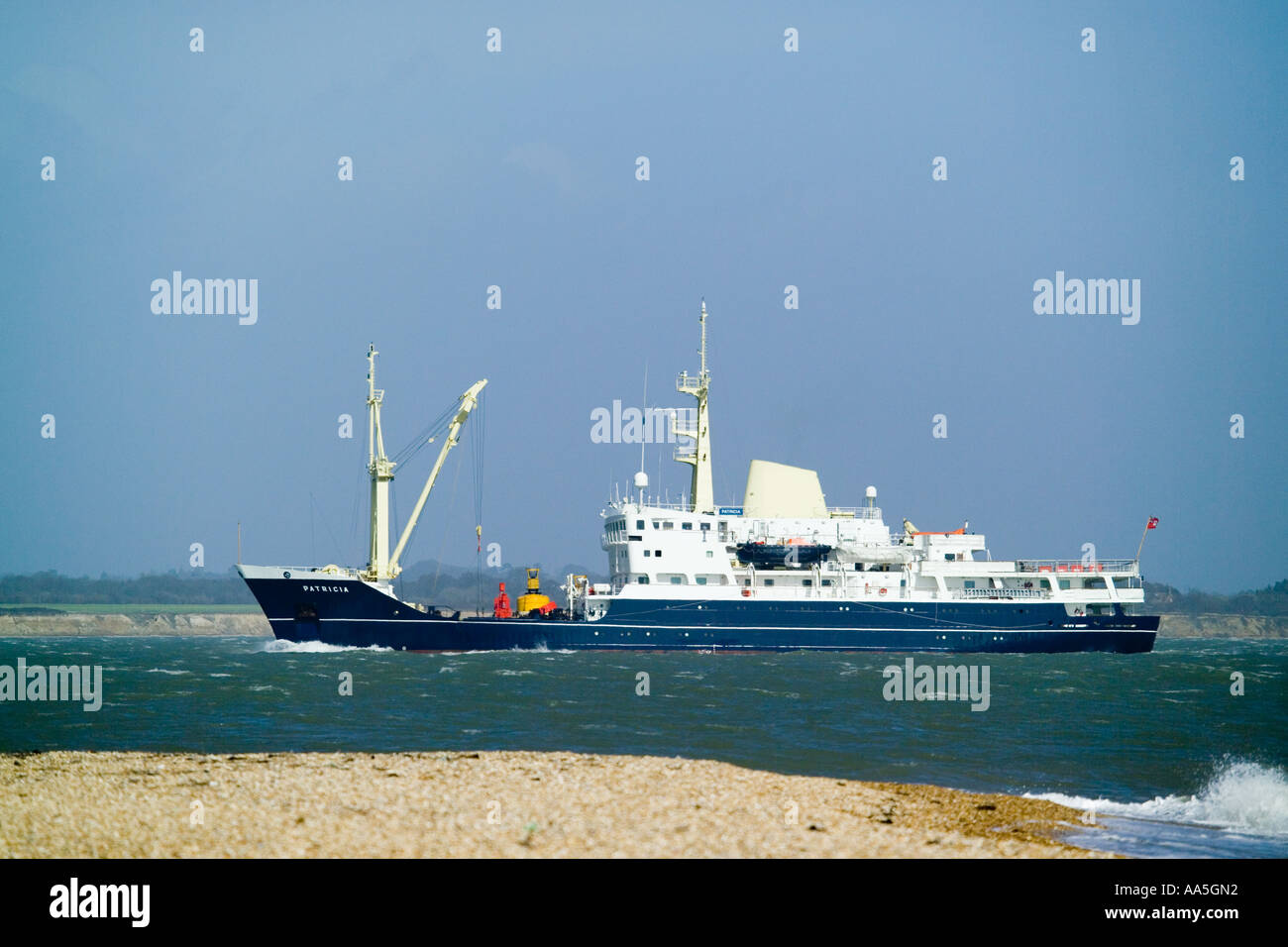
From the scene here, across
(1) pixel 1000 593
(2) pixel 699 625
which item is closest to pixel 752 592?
(2) pixel 699 625

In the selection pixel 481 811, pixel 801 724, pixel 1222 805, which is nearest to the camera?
pixel 481 811

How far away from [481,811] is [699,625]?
35.8m

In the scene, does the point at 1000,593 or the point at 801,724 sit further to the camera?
the point at 1000,593

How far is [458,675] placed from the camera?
38031 mm

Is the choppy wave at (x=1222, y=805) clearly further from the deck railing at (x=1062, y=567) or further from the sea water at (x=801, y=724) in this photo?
the deck railing at (x=1062, y=567)

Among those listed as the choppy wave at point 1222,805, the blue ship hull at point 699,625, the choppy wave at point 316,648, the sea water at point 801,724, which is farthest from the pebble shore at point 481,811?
the choppy wave at point 316,648

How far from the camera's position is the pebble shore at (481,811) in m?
11.6

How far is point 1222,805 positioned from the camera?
Result: 17984mm

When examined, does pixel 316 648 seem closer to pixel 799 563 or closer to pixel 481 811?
pixel 799 563

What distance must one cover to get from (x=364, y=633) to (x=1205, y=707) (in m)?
31.1

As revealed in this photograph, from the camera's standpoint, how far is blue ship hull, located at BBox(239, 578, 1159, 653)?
154ft

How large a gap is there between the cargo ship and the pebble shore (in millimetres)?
28914
